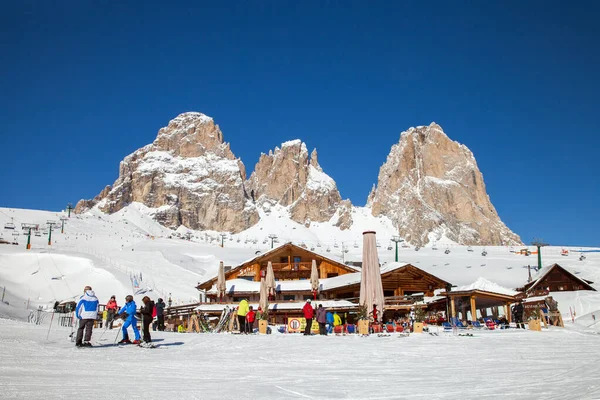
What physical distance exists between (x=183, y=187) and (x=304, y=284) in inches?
5956

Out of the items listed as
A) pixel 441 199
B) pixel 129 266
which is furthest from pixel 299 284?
pixel 441 199

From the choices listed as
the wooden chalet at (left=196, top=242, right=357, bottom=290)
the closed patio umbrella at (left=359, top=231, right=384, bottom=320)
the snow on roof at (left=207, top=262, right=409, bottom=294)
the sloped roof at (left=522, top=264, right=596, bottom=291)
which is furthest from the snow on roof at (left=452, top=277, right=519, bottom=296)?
the sloped roof at (left=522, top=264, right=596, bottom=291)

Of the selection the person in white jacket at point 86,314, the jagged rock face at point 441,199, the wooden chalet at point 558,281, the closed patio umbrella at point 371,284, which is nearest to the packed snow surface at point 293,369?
the person in white jacket at point 86,314

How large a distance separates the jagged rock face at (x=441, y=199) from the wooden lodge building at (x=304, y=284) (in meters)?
144

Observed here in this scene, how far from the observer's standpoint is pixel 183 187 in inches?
7003

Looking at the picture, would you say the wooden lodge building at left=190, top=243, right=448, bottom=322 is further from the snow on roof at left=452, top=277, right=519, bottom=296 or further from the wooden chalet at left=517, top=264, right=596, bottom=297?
the wooden chalet at left=517, top=264, right=596, bottom=297

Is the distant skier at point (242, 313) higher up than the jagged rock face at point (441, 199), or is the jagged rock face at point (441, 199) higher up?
the jagged rock face at point (441, 199)

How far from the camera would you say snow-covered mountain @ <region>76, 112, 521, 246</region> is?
576ft

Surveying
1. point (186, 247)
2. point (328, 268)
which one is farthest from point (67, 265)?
point (186, 247)

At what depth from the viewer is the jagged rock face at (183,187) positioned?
569 ft

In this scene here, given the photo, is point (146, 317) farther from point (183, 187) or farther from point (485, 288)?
point (183, 187)

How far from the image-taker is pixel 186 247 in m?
75.8

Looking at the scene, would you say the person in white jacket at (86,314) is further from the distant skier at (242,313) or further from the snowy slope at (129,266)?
the snowy slope at (129,266)

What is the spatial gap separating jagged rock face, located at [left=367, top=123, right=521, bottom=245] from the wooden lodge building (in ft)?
471
